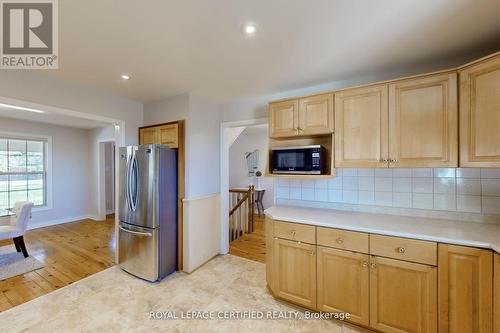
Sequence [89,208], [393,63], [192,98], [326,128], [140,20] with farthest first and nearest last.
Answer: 1. [89,208]
2. [192,98]
3. [326,128]
4. [393,63]
5. [140,20]

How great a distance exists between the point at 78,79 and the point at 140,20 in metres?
1.55

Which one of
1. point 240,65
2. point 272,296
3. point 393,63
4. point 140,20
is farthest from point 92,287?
point 393,63

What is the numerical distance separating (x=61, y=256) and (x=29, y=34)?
125 inches

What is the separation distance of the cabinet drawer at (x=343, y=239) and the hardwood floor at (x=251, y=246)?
5.17 feet

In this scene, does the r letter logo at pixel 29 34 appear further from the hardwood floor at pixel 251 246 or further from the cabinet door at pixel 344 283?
the hardwood floor at pixel 251 246

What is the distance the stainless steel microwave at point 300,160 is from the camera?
2229 mm

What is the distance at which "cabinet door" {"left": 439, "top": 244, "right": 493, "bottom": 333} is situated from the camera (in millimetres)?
1371

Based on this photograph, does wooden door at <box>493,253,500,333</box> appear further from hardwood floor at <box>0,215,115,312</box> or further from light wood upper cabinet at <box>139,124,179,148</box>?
hardwood floor at <box>0,215,115,312</box>

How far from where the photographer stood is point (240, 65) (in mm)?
2080

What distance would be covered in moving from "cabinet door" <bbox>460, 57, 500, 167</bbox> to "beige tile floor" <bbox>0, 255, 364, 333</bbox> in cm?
173

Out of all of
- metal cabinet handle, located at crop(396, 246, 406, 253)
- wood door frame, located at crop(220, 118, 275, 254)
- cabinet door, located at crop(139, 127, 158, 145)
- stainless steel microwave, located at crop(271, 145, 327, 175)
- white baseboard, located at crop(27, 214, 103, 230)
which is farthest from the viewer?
white baseboard, located at crop(27, 214, 103, 230)

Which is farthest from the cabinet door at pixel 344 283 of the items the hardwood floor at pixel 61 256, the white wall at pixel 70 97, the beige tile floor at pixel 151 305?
the white wall at pixel 70 97

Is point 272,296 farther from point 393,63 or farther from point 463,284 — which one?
point 393,63

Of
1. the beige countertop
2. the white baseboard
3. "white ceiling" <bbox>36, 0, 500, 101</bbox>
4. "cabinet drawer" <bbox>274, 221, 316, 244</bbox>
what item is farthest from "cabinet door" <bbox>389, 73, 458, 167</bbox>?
the white baseboard
